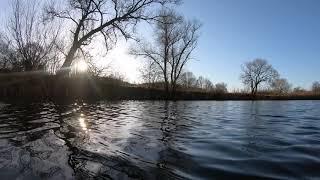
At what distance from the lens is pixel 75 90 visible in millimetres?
40000

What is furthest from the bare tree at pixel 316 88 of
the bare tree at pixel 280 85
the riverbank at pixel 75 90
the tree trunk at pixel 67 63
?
the tree trunk at pixel 67 63

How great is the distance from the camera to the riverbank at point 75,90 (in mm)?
35719

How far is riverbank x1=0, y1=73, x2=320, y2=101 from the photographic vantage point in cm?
3572

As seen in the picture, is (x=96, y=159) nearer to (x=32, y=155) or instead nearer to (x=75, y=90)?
(x=32, y=155)

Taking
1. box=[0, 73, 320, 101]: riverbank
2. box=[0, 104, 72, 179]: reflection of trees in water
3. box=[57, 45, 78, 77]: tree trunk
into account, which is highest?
box=[57, 45, 78, 77]: tree trunk

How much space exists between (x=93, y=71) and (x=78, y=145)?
33588 mm

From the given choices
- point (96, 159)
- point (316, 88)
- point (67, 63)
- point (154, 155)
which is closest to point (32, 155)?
point (96, 159)

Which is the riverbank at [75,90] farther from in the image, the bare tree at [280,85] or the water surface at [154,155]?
the bare tree at [280,85]

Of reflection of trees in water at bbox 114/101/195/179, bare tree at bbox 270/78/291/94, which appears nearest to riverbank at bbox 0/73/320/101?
reflection of trees in water at bbox 114/101/195/179

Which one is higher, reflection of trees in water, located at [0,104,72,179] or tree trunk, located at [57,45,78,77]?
tree trunk, located at [57,45,78,77]

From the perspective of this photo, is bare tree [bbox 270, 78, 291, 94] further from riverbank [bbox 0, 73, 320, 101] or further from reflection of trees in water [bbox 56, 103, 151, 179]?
reflection of trees in water [bbox 56, 103, 151, 179]

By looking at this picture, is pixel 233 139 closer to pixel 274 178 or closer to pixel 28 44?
pixel 274 178

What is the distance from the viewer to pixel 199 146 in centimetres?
718

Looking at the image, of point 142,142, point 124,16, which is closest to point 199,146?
point 142,142
